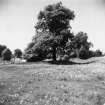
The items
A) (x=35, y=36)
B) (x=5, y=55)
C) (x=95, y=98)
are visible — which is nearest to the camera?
(x=95, y=98)

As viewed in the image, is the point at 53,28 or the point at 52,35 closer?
the point at 52,35

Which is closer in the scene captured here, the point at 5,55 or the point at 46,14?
the point at 46,14

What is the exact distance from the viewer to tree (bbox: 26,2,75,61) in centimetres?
4222

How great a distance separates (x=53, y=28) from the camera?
46.1 meters

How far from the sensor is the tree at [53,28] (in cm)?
4222

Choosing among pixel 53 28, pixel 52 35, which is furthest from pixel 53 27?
pixel 52 35

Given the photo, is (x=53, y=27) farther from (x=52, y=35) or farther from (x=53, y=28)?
(x=52, y=35)

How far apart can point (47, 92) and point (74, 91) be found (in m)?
2.13

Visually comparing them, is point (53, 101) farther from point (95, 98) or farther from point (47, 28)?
point (47, 28)

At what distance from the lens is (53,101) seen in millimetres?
11375

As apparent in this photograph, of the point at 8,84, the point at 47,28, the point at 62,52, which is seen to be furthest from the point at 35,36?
the point at 8,84

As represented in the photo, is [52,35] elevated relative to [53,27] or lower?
lower

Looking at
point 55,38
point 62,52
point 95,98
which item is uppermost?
point 55,38

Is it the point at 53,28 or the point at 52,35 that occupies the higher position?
the point at 53,28
